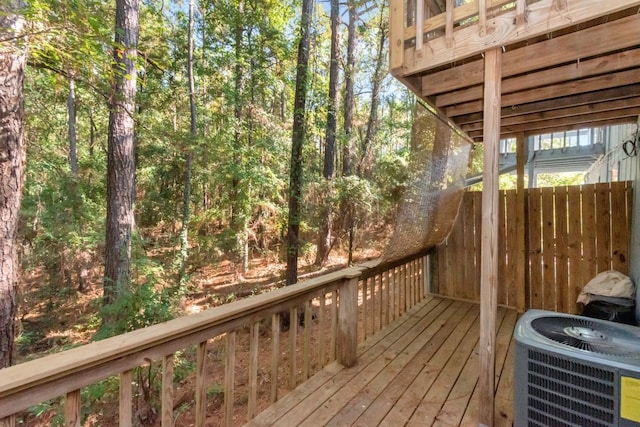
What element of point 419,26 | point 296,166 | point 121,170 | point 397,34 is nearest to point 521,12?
point 419,26

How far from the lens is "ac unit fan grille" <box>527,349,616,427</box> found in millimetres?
1199

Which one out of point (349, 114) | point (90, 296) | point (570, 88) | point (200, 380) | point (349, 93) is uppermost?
point (349, 93)

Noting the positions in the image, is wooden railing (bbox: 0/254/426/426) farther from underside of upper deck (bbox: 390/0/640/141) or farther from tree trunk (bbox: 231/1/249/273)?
tree trunk (bbox: 231/1/249/273)

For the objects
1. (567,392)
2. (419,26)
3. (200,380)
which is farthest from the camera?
(419,26)

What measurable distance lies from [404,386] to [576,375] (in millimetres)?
1150

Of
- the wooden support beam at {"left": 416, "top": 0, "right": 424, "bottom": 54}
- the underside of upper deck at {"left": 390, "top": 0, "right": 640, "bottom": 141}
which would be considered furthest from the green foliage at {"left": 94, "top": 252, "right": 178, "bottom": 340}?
the wooden support beam at {"left": 416, "top": 0, "right": 424, "bottom": 54}

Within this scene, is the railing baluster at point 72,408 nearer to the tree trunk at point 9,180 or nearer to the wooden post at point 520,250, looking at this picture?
the tree trunk at point 9,180

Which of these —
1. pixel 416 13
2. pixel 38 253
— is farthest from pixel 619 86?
pixel 38 253

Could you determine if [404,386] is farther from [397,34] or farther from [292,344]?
[397,34]

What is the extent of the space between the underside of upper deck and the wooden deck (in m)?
2.11

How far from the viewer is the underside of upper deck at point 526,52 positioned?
1.50 meters

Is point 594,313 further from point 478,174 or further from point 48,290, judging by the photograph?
point 48,290

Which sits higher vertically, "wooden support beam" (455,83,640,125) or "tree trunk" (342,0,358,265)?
"tree trunk" (342,0,358,265)

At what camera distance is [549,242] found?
352 cm
